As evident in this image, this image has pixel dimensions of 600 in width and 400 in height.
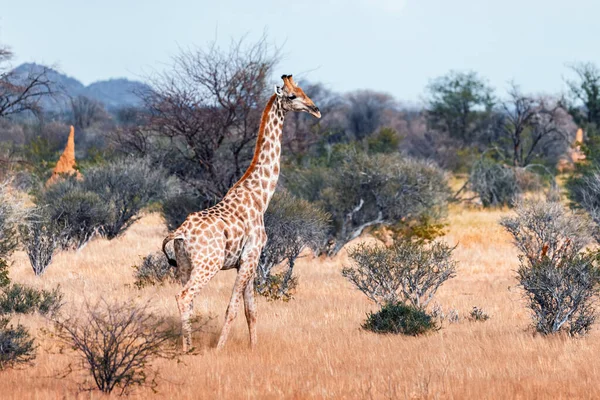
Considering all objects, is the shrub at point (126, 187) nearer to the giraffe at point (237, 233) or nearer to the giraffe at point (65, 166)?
the giraffe at point (65, 166)

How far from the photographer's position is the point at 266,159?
28.7 feet

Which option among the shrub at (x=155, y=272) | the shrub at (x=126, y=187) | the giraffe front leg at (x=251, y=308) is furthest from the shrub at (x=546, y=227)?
the shrub at (x=126, y=187)

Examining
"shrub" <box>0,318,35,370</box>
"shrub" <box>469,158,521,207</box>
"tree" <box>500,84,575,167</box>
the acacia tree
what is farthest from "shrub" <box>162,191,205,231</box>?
"tree" <box>500,84,575,167</box>

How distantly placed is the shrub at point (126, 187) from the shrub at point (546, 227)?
31.1 ft

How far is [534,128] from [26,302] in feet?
126

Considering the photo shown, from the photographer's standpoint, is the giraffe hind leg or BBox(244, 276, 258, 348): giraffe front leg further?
BBox(244, 276, 258, 348): giraffe front leg

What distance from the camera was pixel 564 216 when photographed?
47.1ft

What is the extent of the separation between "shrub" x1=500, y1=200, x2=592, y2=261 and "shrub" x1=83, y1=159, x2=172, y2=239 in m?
9.48

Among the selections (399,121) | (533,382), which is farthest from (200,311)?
(399,121)

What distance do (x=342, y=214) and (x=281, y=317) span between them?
913cm

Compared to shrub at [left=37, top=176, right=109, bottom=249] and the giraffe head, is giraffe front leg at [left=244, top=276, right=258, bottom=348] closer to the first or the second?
the giraffe head

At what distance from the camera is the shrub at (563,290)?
9102mm

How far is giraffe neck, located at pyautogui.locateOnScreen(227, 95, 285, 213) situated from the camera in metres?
8.62

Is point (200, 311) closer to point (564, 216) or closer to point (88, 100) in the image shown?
point (564, 216)
